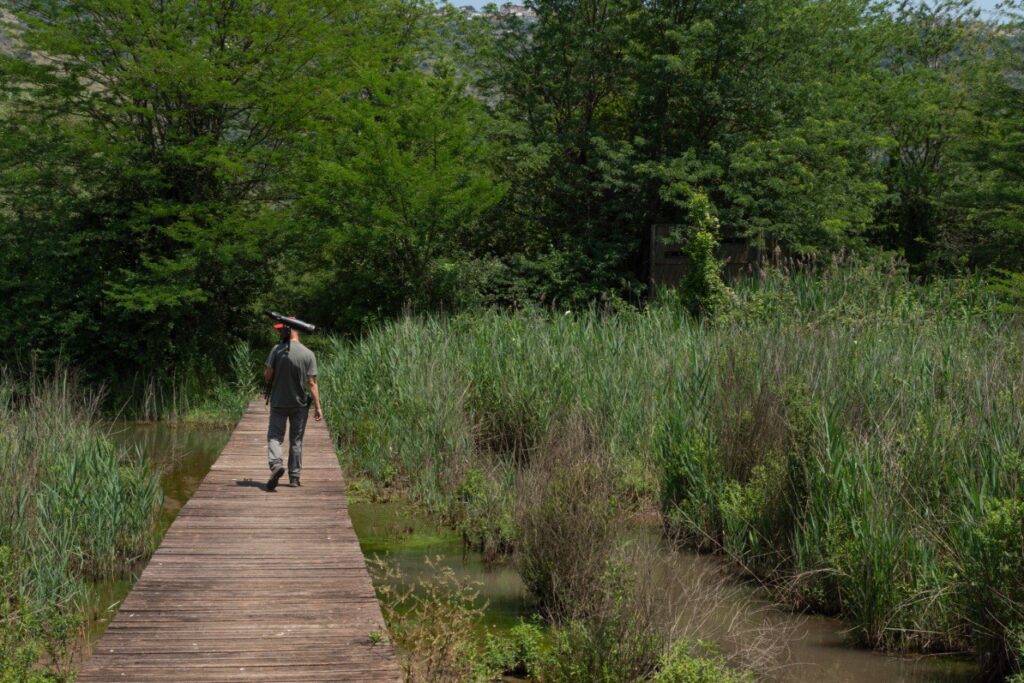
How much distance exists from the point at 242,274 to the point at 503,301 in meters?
6.03

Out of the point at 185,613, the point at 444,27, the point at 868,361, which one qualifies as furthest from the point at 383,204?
the point at 185,613

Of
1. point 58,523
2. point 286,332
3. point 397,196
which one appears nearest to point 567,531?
point 286,332

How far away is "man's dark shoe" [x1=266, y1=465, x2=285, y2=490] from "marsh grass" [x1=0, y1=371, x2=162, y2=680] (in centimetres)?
122

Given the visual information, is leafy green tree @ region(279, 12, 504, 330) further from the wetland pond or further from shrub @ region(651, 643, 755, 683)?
shrub @ region(651, 643, 755, 683)

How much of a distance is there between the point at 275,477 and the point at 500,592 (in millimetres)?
2399

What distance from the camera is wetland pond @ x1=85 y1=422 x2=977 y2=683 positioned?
→ 23.1 ft

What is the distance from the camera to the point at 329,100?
23125mm

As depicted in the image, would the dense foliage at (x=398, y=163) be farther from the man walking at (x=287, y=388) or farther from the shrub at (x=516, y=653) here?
the shrub at (x=516, y=653)

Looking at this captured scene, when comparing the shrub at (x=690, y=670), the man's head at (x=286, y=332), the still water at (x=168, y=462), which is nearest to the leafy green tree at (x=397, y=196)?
the still water at (x=168, y=462)

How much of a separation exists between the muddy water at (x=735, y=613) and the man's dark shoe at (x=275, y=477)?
1.27m

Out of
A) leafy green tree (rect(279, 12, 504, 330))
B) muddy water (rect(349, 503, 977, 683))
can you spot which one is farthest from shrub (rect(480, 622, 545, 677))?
leafy green tree (rect(279, 12, 504, 330))

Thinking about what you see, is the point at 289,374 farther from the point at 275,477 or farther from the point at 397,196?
the point at 397,196

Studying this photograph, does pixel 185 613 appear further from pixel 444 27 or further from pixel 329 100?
pixel 444 27

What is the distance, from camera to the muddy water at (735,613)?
274 inches
